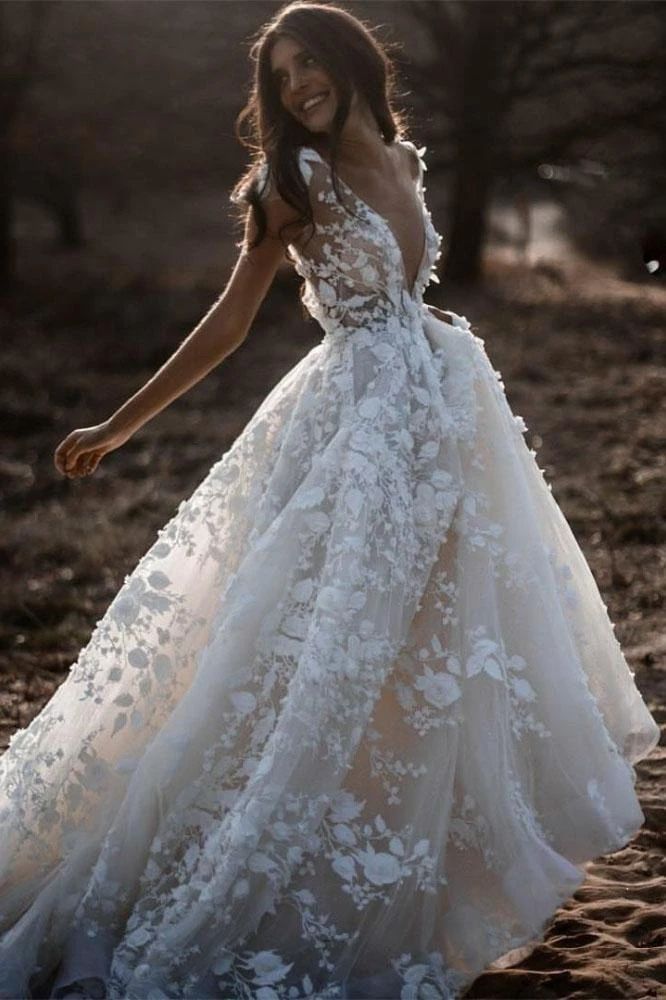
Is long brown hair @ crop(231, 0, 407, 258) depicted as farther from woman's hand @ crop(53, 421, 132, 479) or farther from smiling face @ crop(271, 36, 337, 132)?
woman's hand @ crop(53, 421, 132, 479)

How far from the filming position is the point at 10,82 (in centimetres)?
1628

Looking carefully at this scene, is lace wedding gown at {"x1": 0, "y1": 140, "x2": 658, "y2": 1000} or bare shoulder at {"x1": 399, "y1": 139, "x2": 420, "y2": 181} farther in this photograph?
bare shoulder at {"x1": 399, "y1": 139, "x2": 420, "y2": 181}

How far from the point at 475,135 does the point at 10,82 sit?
5643 millimetres

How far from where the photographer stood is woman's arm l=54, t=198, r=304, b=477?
317 cm

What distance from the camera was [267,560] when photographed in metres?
3.12

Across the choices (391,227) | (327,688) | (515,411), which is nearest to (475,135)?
(515,411)

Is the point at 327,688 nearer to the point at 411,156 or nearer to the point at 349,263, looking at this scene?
the point at 349,263

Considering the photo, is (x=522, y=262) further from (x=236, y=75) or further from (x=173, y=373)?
(x=173, y=373)

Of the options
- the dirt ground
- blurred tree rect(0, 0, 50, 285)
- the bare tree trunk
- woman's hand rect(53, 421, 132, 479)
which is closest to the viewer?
woman's hand rect(53, 421, 132, 479)

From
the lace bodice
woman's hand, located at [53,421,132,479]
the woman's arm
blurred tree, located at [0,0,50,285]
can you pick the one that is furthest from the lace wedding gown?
blurred tree, located at [0,0,50,285]

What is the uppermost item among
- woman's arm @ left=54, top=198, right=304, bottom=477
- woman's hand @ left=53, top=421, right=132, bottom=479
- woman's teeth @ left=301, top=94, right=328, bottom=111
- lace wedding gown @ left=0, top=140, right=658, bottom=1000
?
woman's teeth @ left=301, top=94, right=328, bottom=111

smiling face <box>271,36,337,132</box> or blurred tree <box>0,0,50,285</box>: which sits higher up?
blurred tree <box>0,0,50,285</box>

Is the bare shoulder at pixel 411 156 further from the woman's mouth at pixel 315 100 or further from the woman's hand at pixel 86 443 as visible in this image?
the woman's hand at pixel 86 443

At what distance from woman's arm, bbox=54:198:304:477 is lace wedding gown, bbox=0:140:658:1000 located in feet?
0.37
